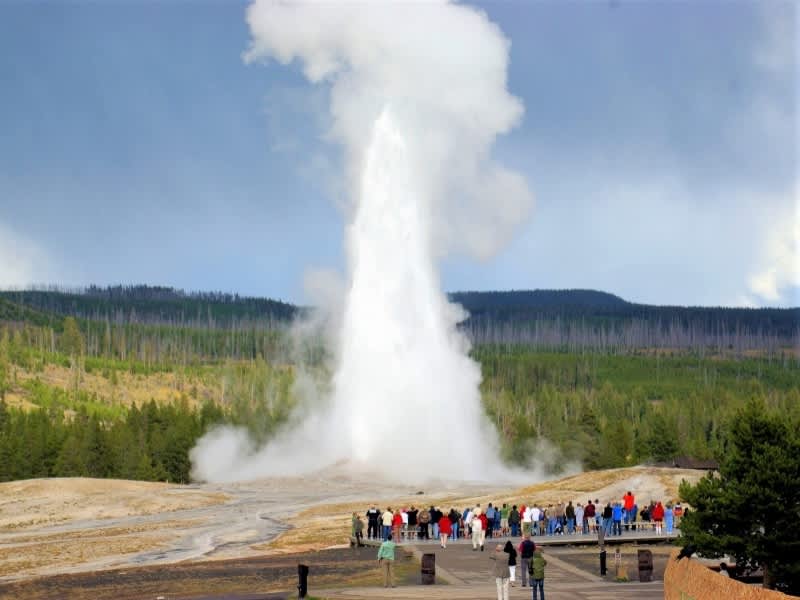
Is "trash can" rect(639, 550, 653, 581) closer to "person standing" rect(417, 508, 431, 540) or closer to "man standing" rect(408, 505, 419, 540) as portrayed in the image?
"person standing" rect(417, 508, 431, 540)

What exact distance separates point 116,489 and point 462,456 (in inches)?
1043

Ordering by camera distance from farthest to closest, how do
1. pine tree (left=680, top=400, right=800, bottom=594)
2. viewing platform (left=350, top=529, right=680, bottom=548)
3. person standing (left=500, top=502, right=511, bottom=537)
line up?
1. person standing (left=500, top=502, right=511, bottom=537)
2. viewing platform (left=350, top=529, right=680, bottom=548)
3. pine tree (left=680, top=400, right=800, bottom=594)

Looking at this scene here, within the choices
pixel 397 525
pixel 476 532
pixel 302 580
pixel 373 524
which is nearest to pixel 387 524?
pixel 397 525

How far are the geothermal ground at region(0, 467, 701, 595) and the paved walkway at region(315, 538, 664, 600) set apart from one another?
11.5 m

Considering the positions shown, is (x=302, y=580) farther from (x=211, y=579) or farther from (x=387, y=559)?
(x=211, y=579)

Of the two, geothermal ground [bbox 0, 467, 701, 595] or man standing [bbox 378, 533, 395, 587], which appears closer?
man standing [bbox 378, 533, 395, 587]

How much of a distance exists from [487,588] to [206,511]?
40128mm

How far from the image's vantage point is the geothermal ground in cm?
4797

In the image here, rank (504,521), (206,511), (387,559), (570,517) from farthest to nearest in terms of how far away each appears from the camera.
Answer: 1. (206,511)
2. (504,521)
3. (570,517)
4. (387,559)

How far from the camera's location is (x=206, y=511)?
226 ft

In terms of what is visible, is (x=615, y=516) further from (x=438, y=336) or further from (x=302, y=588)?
(x=438, y=336)

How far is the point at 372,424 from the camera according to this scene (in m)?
94.2

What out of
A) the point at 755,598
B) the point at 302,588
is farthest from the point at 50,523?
the point at 755,598

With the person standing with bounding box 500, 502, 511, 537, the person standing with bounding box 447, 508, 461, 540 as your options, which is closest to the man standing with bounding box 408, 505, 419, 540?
the person standing with bounding box 447, 508, 461, 540
